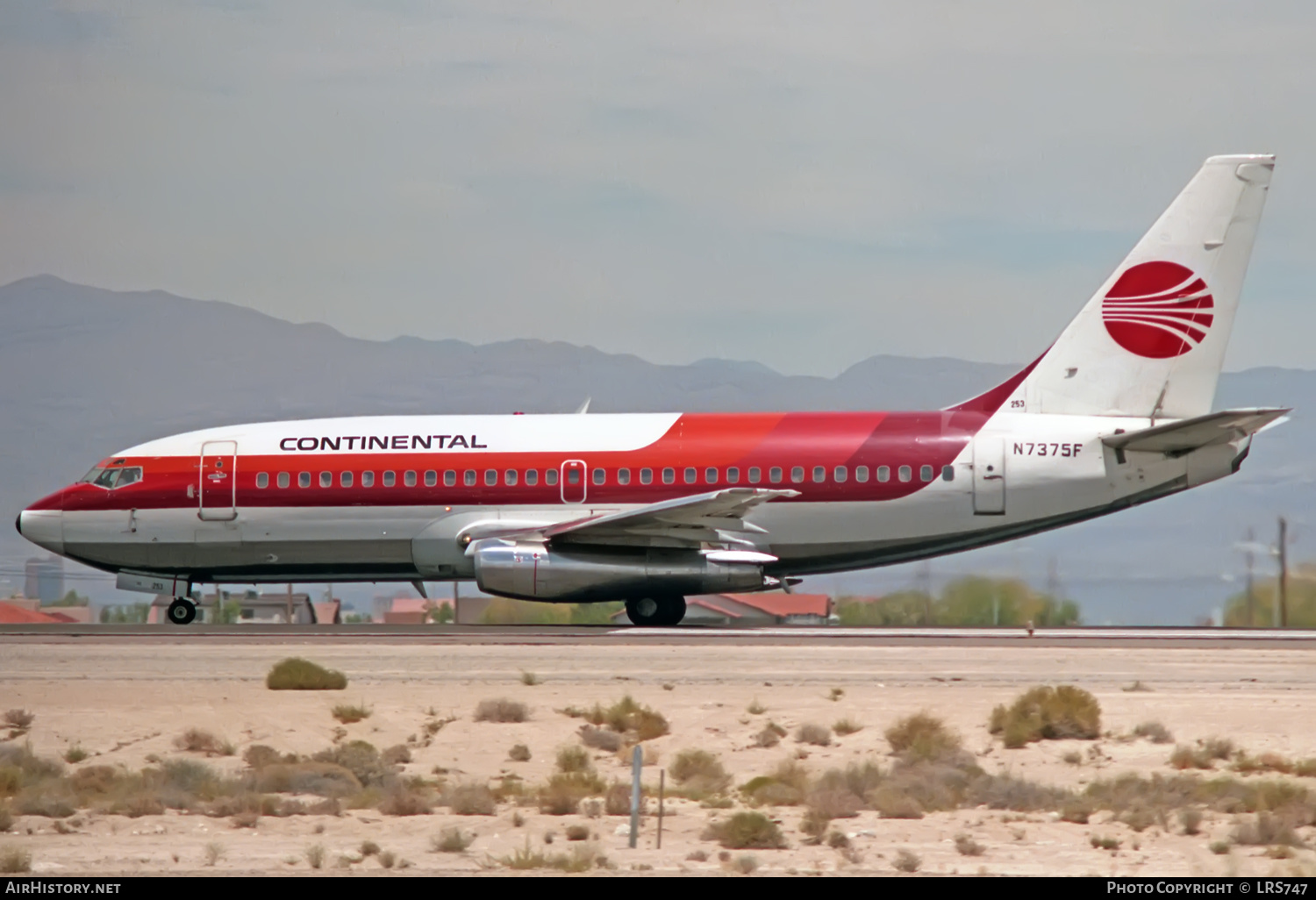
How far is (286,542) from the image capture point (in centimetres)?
3147

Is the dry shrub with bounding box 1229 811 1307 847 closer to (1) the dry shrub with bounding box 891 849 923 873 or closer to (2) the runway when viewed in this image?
(1) the dry shrub with bounding box 891 849 923 873

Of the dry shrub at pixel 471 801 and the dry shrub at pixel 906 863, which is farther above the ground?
the dry shrub at pixel 471 801

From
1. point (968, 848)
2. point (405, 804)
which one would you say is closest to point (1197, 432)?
point (968, 848)

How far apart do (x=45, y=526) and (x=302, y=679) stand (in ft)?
45.5

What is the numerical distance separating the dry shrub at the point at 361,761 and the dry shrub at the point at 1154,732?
7.77 meters

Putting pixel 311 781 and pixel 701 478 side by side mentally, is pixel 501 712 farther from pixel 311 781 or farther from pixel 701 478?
pixel 701 478

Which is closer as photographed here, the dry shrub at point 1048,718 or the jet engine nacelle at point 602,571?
the dry shrub at point 1048,718

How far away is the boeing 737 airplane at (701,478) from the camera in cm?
2920

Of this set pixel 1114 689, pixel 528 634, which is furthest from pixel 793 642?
pixel 1114 689

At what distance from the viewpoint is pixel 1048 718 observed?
17.8m

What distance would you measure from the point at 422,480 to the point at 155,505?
5435 millimetres

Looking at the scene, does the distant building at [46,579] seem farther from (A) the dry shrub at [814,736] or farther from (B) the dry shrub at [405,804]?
(B) the dry shrub at [405,804]

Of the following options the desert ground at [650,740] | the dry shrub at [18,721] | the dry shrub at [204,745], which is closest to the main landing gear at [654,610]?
the desert ground at [650,740]

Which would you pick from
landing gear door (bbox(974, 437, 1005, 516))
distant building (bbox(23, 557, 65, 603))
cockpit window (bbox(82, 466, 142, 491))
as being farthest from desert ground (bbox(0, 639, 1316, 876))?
distant building (bbox(23, 557, 65, 603))
